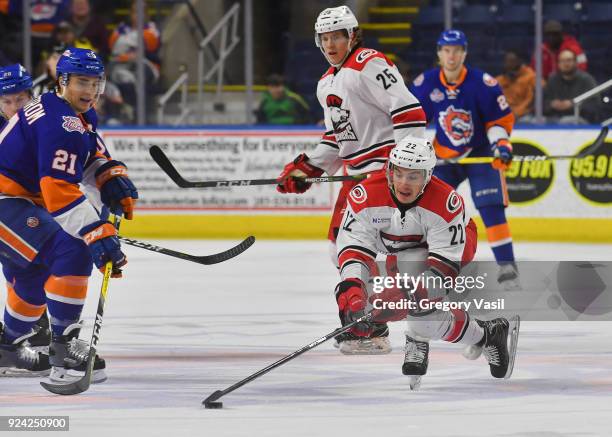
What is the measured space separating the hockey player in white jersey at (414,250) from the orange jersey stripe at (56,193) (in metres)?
0.86

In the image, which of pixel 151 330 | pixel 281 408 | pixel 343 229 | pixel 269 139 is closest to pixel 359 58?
pixel 343 229

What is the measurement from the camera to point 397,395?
417 centimetres

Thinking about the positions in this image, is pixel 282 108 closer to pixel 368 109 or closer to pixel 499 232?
pixel 499 232

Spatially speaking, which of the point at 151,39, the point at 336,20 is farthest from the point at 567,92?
the point at 336,20

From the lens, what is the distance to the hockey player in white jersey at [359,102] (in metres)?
5.20

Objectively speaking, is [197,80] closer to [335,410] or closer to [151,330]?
[151,330]

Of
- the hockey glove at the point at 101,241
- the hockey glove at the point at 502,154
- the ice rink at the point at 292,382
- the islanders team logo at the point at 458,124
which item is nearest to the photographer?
the ice rink at the point at 292,382

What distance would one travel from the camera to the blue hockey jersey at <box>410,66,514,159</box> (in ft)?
22.6

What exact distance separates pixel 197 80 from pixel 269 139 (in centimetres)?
74

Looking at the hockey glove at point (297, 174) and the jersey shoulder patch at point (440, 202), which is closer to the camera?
the jersey shoulder patch at point (440, 202)

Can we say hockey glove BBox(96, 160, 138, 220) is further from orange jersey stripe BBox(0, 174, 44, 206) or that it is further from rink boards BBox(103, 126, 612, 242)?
rink boards BBox(103, 126, 612, 242)

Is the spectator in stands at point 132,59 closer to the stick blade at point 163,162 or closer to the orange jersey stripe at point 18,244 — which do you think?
the stick blade at point 163,162

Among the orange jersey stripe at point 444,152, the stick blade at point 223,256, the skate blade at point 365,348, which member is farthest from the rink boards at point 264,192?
the stick blade at point 223,256

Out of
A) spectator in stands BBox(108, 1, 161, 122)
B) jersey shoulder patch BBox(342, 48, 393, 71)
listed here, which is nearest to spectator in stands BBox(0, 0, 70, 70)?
spectator in stands BBox(108, 1, 161, 122)
